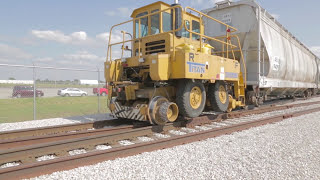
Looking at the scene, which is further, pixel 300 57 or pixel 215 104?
pixel 300 57

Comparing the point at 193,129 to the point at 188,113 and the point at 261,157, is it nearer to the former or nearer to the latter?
the point at 188,113

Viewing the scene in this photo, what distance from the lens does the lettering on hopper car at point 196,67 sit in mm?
5908

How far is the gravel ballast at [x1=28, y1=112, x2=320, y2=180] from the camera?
3203 millimetres

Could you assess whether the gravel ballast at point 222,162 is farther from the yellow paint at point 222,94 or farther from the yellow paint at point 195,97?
the yellow paint at point 222,94

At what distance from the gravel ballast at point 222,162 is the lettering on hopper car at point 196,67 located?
1.87m

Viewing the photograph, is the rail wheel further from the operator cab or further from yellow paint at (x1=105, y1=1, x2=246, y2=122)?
the operator cab

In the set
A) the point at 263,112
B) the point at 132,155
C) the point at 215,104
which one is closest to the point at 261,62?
the point at 263,112

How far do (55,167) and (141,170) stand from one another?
4.17 feet

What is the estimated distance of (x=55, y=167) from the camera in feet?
11.0

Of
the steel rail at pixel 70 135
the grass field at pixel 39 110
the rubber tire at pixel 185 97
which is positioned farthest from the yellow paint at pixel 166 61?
the grass field at pixel 39 110

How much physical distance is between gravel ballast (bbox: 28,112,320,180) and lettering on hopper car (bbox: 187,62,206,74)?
187 cm

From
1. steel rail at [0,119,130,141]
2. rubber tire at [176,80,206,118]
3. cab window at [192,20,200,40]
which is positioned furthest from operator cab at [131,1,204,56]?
steel rail at [0,119,130,141]

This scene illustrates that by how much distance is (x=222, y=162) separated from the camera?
369 cm

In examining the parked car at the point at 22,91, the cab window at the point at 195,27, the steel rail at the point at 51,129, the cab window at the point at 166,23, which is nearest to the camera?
the steel rail at the point at 51,129
